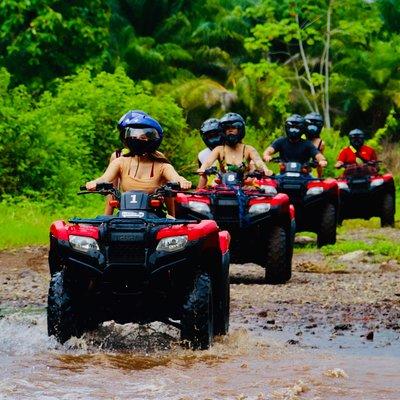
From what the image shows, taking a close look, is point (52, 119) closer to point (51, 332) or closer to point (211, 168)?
point (211, 168)

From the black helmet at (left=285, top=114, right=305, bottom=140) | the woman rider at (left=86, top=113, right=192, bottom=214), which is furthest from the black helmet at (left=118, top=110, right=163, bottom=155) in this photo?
the black helmet at (left=285, top=114, right=305, bottom=140)

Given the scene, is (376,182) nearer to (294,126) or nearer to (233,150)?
(294,126)

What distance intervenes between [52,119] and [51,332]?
1707 cm

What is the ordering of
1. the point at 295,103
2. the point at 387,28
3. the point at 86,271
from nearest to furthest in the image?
1. the point at 86,271
2. the point at 295,103
3. the point at 387,28

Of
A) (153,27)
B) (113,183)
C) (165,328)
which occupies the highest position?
(153,27)

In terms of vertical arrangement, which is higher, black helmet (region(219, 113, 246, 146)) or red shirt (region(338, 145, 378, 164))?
black helmet (region(219, 113, 246, 146))

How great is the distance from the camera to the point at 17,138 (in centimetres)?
2305

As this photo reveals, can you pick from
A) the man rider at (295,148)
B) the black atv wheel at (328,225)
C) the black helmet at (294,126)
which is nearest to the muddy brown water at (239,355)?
the black atv wheel at (328,225)

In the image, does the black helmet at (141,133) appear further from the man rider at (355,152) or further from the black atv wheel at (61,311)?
the man rider at (355,152)

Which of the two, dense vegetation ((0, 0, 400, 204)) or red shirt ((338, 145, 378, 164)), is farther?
dense vegetation ((0, 0, 400, 204))

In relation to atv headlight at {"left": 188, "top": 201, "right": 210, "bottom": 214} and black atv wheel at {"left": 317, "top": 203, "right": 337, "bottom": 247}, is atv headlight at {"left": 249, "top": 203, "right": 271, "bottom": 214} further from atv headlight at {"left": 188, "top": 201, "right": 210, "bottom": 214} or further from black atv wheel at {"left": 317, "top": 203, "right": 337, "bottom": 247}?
black atv wheel at {"left": 317, "top": 203, "right": 337, "bottom": 247}

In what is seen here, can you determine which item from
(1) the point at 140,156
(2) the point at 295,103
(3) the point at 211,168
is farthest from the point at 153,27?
(1) the point at 140,156

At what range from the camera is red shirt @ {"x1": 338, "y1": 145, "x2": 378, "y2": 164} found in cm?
2388

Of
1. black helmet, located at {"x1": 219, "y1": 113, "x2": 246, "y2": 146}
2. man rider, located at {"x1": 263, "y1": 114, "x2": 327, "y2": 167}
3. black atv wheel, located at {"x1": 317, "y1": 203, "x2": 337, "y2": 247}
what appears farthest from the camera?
man rider, located at {"x1": 263, "y1": 114, "x2": 327, "y2": 167}
